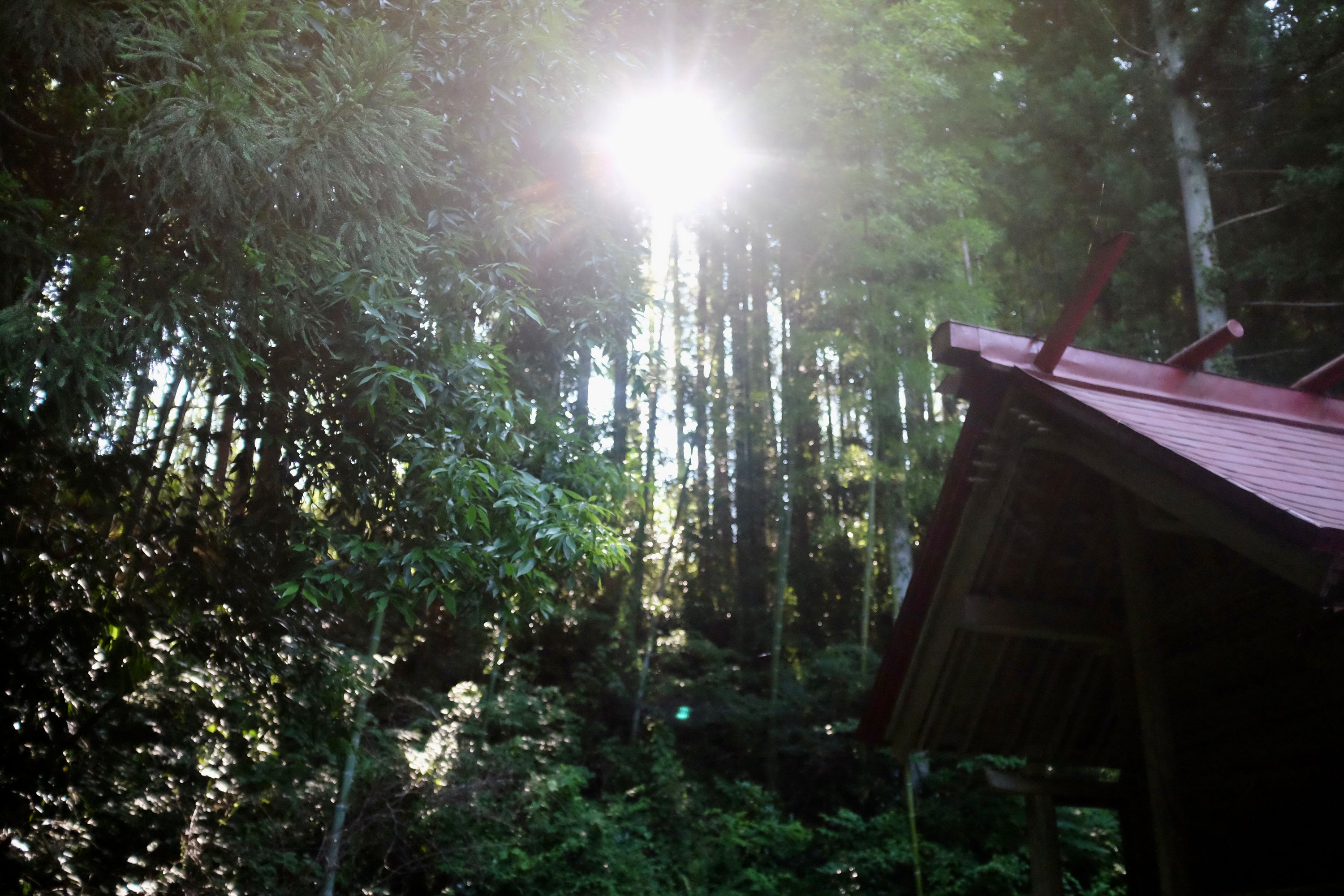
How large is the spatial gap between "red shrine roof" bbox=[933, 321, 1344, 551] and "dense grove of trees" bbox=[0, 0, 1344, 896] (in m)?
1.86

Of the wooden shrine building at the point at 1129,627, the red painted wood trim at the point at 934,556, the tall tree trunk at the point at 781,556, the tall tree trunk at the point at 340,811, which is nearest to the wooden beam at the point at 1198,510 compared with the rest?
the wooden shrine building at the point at 1129,627

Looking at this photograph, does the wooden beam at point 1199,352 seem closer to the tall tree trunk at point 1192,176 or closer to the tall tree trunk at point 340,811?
the tall tree trunk at point 340,811

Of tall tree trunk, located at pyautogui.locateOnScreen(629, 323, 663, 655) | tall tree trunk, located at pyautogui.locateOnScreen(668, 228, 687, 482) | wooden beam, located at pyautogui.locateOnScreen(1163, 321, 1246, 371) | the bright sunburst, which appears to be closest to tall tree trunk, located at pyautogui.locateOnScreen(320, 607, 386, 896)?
the bright sunburst

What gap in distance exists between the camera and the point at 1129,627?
304 cm

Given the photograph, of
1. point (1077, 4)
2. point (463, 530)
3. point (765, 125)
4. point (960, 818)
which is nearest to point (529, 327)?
point (463, 530)

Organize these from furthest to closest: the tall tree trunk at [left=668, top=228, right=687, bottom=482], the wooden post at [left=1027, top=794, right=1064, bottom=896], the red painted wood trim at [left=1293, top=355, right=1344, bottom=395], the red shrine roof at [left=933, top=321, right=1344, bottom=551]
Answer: the tall tree trunk at [left=668, top=228, right=687, bottom=482], the red painted wood trim at [left=1293, top=355, right=1344, bottom=395], the wooden post at [left=1027, top=794, right=1064, bottom=896], the red shrine roof at [left=933, top=321, right=1344, bottom=551]

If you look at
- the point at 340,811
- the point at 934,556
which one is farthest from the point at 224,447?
the point at 934,556

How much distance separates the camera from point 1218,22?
28.6ft

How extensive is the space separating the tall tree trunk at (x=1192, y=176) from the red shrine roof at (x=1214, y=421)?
5091mm

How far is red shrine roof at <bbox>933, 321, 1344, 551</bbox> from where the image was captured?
1976mm

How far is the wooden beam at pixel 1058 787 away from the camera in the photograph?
3467mm

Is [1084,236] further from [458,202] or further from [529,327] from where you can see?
[458,202]

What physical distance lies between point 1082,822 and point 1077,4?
30.8 feet

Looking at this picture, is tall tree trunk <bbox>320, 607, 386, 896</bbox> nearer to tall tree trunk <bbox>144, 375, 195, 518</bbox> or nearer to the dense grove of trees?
the dense grove of trees
